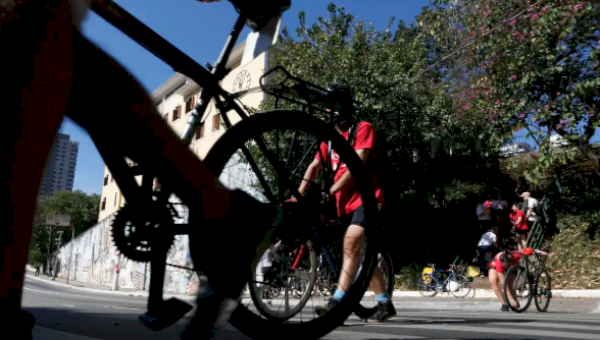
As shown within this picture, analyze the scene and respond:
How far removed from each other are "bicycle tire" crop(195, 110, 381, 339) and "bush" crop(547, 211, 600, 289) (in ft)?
34.4

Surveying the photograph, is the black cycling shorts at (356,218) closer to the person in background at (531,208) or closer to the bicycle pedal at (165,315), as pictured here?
the bicycle pedal at (165,315)

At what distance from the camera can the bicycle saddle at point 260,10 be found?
5.69 ft

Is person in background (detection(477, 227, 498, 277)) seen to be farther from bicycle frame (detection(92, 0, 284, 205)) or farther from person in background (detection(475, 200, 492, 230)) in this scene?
bicycle frame (detection(92, 0, 284, 205))

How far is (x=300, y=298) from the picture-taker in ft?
6.94

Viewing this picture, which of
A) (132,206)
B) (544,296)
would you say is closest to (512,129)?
(544,296)

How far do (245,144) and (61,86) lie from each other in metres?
Answer: 0.80

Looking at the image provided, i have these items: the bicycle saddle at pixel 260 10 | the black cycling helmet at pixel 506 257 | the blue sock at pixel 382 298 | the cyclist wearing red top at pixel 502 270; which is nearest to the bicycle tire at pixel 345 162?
the bicycle saddle at pixel 260 10

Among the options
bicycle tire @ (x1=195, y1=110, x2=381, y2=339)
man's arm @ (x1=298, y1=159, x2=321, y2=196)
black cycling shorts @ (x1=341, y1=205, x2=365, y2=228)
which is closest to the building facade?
bicycle tire @ (x1=195, y1=110, x2=381, y2=339)

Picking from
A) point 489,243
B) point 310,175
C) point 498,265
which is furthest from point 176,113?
point 489,243

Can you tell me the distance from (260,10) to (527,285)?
7.94 metres

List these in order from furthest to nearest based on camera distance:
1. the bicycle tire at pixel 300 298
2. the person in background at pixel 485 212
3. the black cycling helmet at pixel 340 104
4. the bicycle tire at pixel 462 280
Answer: the person in background at pixel 485 212 < the bicycle tire at pixel 462 280 < the black cycling helmet at pixel 340 104 < the bicycle tire at pixel 300 298

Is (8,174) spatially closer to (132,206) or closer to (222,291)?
(132,206)

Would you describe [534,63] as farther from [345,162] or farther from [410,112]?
[345,162]

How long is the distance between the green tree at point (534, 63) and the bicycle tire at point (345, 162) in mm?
8696
